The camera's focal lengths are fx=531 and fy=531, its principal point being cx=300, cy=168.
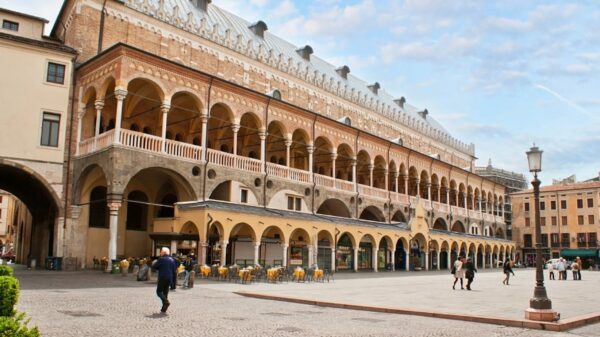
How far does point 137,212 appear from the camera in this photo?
31.1 metres

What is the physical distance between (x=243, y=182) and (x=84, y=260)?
924 centimetres

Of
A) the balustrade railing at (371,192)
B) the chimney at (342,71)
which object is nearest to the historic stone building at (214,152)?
the balustrade railing at (371,192)

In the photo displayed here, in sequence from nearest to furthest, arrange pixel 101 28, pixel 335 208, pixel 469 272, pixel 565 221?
1. pixel 469 272
2. pixel 101 28
3. pixel 335 208
4. pixel 565 221

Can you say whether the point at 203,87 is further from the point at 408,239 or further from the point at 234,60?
the point at 408,239

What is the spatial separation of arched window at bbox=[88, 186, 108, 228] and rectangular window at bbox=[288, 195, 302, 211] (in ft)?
35.4

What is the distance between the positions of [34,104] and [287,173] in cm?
1457

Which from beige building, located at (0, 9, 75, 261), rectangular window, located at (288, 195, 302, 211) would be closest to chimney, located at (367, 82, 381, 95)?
rectangular window, located at (288, 195, 302, 211)

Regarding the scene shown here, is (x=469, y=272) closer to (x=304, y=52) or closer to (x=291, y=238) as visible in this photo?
(x=291, y=238)

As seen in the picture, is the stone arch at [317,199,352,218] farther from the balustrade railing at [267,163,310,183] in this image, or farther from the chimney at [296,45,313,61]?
the chimney at [296,45,313,61]

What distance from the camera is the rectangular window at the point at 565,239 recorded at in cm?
7238

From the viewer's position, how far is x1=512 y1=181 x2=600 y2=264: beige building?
70062mm

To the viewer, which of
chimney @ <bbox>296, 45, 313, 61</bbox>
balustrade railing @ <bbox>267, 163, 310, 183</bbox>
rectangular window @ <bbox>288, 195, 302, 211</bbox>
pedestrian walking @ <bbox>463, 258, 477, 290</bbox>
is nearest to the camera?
pedestrian walking @ <bbox>463, 258, 477, 290</bbox>

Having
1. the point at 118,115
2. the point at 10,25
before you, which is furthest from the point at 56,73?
the point at 118,115

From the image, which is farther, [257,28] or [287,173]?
[257,28]
